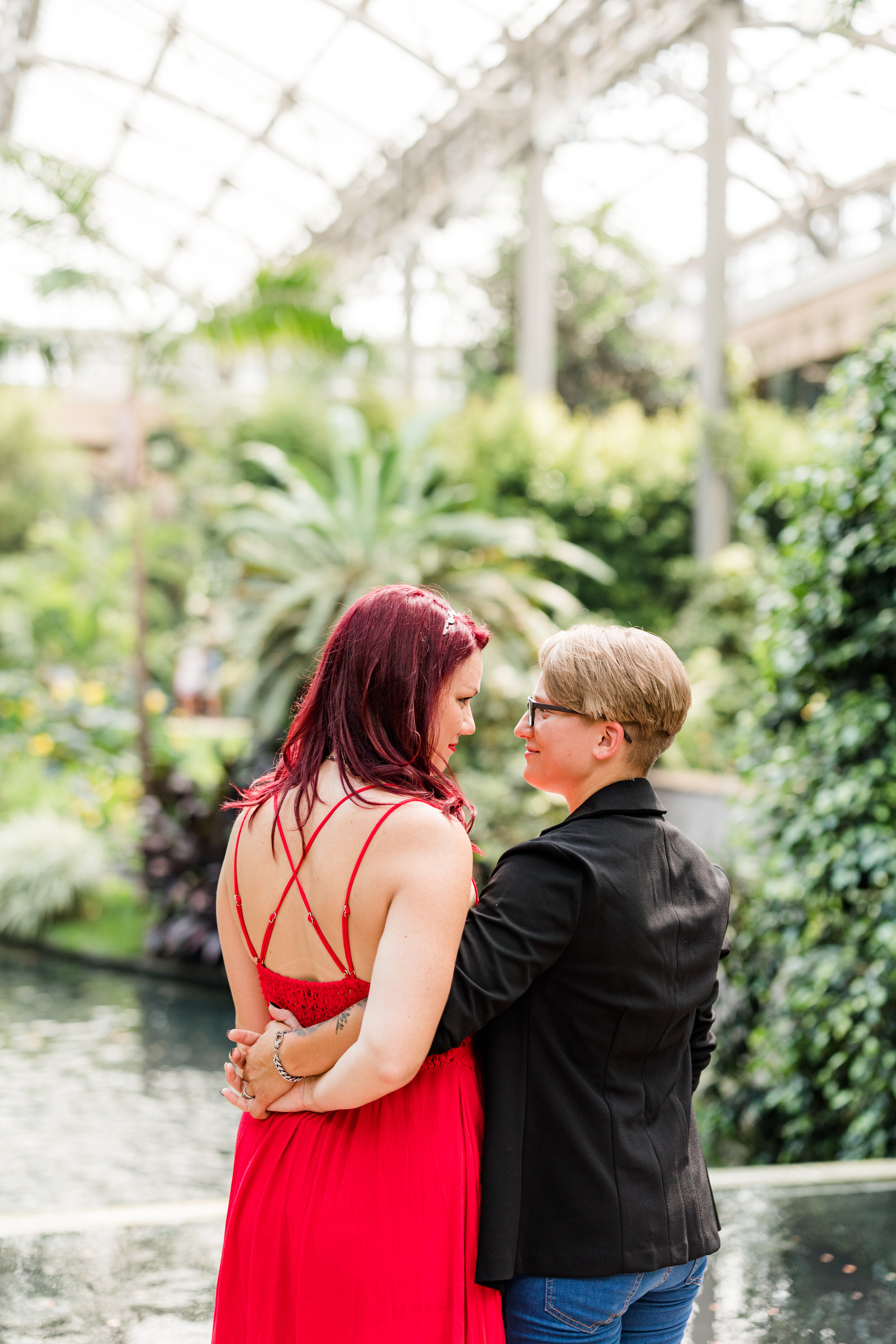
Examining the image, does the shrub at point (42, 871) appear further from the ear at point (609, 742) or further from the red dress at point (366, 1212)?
the ear at point (609, 742)

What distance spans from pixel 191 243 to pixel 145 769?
1690 cm

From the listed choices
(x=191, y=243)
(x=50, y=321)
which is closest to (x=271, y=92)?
(x=191, y=243)

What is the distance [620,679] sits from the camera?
5.02 feet

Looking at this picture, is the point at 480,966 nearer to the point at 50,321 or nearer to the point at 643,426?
the point at 50,321

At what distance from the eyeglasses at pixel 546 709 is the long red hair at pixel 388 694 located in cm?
13

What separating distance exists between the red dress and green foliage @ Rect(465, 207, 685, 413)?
17667 mm

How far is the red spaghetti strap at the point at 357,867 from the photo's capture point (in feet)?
4.68

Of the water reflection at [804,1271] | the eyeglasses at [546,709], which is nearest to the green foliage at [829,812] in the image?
the water reflection at [804,1271]

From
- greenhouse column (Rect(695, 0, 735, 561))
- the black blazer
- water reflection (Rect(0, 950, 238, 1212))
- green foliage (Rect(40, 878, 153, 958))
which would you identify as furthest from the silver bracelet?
greenhouse column (Rect(695, 0, 735, 561))

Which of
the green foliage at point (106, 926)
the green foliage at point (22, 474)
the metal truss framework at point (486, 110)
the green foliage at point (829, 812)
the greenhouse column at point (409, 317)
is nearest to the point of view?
the green foliage at point (829, 812)

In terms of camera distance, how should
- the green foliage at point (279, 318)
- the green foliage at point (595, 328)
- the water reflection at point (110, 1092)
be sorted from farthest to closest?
the green foliage at point (595, 328)
the green foliage at point (279, 318)
the water reflection at point (110, 1092)

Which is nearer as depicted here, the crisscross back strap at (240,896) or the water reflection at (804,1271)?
the crisscross back strap at (240,896)

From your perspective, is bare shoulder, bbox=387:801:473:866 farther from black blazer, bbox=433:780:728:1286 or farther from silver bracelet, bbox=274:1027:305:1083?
Result: silver bracelet, bbox=274:1027:305:1083

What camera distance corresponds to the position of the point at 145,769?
8680 millimetres
